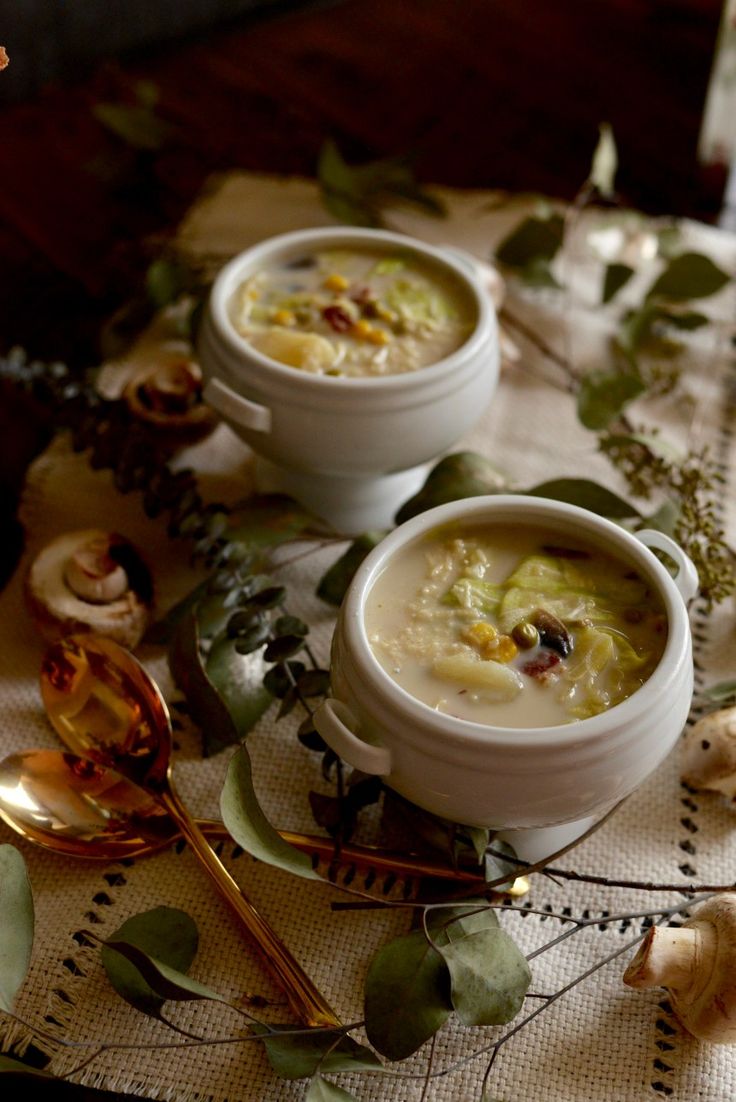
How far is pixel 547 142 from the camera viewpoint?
→ 1.90m

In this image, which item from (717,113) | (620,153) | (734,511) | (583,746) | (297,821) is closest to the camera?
(583,746)

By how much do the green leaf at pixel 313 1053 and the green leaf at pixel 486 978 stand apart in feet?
0.22

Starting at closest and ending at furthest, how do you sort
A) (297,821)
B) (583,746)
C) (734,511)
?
(583,746), (297,821), (734,511)

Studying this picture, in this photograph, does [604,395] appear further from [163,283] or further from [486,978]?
[486,978]

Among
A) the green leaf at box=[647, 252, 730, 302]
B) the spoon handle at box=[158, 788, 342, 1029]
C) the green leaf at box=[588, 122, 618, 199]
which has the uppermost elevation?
the green leaf at box=[588, 122, 618, 199]

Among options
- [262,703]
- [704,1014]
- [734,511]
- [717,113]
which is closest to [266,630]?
[262,703]

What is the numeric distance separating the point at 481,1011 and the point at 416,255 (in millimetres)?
778

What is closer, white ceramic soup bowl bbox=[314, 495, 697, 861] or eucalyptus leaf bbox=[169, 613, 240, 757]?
white ceramic soup bowl bbox=[314, 495, 697, 861]

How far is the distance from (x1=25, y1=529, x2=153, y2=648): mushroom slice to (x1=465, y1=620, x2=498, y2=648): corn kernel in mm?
360

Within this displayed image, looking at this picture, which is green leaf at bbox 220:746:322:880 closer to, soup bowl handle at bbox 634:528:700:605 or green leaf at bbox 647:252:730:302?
soup bowl handle at bbox 634:528:700:605

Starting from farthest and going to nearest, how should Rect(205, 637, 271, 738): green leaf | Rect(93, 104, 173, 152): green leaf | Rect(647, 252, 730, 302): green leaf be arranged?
1. Rect(93, 104, 173, 152): green leaf
2. Rect(647, 252, 730, 302): green leaf
3. Rect(205, 637, 271, 738): green leaf

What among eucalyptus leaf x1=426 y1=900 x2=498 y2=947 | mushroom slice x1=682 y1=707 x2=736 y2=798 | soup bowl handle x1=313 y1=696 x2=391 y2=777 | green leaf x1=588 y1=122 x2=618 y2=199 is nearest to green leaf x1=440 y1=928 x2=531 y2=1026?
eucalyptus leaf x1=426 y1=900 x2=498 y2=947

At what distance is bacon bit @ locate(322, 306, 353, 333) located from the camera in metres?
1.17

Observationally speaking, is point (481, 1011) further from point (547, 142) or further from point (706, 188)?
point (547, 142)
